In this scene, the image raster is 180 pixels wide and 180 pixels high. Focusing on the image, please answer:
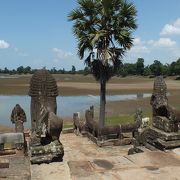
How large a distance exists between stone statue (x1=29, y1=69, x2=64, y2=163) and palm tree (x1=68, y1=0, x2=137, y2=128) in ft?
30.2

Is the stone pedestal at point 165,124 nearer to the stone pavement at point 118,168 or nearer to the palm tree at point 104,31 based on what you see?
the stone pavement at point 118,168

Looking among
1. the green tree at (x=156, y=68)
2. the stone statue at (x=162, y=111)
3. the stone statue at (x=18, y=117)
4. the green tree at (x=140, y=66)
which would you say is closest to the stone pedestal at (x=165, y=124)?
the stone statue at (x=162, y=111)

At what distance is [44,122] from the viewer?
7758mm

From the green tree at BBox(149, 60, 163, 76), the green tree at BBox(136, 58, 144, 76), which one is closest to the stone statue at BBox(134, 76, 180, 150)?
the green tree at BBox(149, 60, 163, 76)

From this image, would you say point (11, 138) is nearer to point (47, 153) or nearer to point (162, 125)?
point (47, 153)

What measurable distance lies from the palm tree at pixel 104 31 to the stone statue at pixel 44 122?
9.21 m

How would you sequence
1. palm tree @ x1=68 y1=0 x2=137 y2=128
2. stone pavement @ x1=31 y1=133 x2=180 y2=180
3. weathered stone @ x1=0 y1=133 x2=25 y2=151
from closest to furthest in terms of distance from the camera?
stone pavement @ x1=31 y1=133 x2=180 y2=180 < weathered stone @ x1=0 y1=133 x2=25 y2=151 < palm tree @ x1=68 y1=0 x2=137 y2=128

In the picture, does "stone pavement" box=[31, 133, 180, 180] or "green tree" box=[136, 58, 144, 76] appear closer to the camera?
"stone pavement" box=[31, 133, 180, 180]

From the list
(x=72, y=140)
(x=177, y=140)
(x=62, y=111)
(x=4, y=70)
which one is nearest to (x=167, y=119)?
(x=177, y=140)

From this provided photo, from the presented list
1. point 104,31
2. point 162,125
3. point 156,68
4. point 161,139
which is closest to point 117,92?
point 104,31

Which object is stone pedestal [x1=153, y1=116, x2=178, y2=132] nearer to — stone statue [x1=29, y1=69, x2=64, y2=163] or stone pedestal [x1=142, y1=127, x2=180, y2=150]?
stone pedestal [x1=142, y1=127, x2=180, y2=150]

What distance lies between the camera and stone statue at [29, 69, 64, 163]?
7.41m

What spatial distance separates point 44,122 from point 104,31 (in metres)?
10.7

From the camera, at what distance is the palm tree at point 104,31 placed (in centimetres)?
1784
